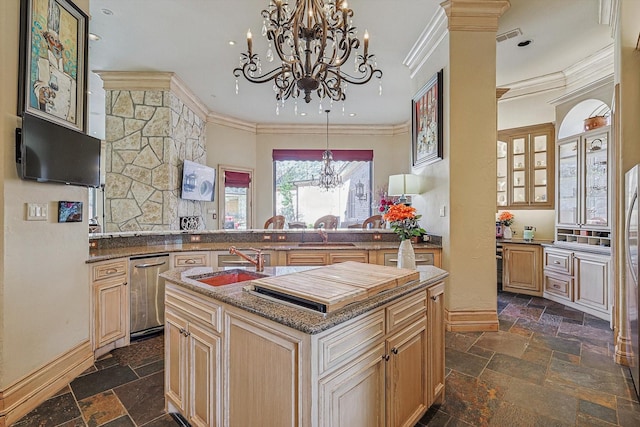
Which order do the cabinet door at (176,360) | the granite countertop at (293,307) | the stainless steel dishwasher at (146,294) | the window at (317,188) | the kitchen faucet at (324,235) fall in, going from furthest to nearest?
the window at (317,188) → the kitchen faucet at (324,235) → the stainless steel dishwasher at (146,294) → the cabinet door at (176,360) → the granite countertop at (293,307)

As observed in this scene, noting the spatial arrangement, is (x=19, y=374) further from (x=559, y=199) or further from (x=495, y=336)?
(x=559, y=199)

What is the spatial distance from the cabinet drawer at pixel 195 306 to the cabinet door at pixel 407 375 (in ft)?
2.69

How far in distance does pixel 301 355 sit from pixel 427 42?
3.78m

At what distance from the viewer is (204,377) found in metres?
1.48

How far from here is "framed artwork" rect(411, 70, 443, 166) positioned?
3279 mm

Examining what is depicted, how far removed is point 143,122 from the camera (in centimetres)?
446

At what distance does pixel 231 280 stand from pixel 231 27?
300cm

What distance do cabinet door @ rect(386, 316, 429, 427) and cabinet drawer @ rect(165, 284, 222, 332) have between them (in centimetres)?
82

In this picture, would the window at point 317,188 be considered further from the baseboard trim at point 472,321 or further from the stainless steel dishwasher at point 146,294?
the baseboard trim at point 472,321

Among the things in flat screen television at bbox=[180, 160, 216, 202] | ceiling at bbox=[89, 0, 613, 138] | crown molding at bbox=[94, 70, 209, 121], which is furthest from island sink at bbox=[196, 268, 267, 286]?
crown molding at bbox=[94, 70, 209, 121]

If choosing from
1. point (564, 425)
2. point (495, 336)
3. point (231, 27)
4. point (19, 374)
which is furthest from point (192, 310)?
point (231, 27)

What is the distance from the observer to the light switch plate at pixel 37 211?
2.01 meters

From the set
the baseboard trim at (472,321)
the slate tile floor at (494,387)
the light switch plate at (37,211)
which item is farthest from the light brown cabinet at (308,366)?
the baseboard trim at (472,321)

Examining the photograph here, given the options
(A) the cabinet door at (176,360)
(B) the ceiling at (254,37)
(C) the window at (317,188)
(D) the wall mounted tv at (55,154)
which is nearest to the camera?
(A) the cabinet door at (176,360)
